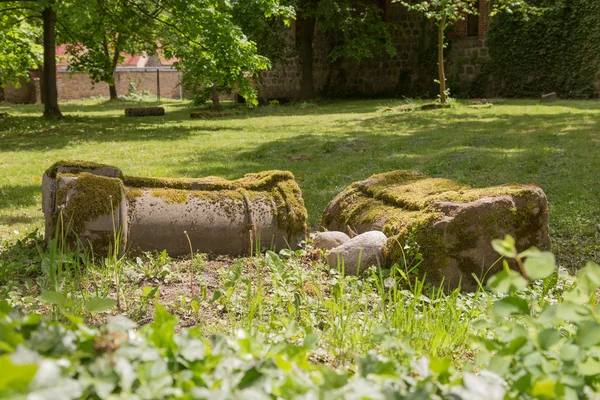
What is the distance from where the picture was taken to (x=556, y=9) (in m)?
20.8

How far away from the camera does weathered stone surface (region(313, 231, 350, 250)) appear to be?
16.6 feet

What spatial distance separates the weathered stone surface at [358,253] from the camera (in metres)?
4.64

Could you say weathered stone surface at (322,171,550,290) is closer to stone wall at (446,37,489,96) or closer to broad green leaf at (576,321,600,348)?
broad green leaf at (576,321,600,348)

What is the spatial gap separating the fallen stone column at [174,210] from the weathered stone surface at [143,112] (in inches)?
665

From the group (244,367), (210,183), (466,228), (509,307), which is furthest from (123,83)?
(244,367)

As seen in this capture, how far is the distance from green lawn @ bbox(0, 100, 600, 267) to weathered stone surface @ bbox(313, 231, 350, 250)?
3.76 ft

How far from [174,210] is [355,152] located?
19.2ft

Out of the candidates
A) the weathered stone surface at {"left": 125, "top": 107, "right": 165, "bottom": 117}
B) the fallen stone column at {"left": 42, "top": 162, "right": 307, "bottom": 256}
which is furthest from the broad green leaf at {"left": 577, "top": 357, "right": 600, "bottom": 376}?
the weathered stone surface at {"left": 125, "top": 107, "right": 165, "bottom": 117}

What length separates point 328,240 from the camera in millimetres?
5070

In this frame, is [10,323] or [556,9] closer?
[10,323]

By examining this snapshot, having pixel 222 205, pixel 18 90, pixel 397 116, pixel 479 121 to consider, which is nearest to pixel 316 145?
pixel 479 121

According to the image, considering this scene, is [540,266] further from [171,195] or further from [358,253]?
[171,195]

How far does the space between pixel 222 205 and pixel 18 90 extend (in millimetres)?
34227

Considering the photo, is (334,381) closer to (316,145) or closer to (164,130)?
(316,145)
